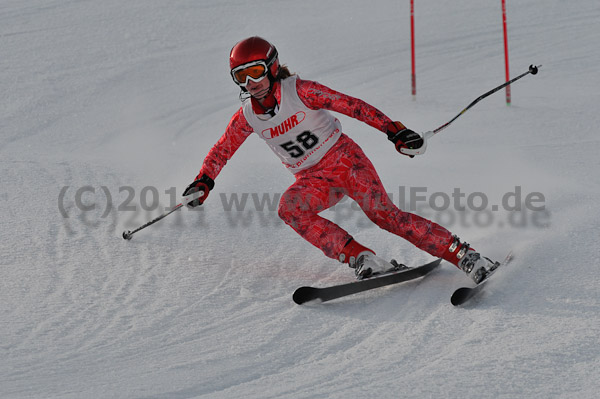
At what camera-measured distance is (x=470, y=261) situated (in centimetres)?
358

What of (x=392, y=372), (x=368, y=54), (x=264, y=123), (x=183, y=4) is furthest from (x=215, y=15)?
(x=392, y=372)

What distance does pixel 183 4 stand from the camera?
36.7ft

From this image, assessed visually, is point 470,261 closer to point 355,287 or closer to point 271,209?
point 355,287

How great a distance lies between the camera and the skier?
3.66 meters

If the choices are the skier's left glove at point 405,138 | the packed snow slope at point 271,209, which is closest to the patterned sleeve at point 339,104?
the skier's left glove at point 405,138

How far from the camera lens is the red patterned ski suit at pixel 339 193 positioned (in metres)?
3.71

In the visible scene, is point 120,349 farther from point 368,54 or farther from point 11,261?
point 368,54

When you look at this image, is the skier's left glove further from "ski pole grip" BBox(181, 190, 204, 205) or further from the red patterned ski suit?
"ski pole grip" BBox(181, 190, 204, 205)

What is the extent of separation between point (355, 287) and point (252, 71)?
4.06ft

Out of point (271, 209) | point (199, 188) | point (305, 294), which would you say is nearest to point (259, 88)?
point (199, 188)

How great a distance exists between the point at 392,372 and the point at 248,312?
3.13ft

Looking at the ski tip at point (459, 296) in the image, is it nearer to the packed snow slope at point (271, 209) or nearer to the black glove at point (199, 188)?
the packed snow slope at point (271, 209)

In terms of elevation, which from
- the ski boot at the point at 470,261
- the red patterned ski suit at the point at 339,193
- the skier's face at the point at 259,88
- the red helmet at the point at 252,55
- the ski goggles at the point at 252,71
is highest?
the red helmet at the point at 252,55

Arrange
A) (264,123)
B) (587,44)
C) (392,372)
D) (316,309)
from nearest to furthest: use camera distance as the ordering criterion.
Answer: (392,372) → (316,309) → (264,123) → (587,44)
